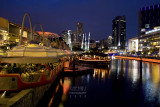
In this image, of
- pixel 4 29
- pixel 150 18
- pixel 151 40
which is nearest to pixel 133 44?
pixel 151 40

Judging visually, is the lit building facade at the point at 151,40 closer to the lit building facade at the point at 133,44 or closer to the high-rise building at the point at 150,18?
the lit building facade at the point at 133,44

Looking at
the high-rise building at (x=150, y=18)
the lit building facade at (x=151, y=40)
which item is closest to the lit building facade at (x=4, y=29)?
the lit building facade at (x=151, y=40)

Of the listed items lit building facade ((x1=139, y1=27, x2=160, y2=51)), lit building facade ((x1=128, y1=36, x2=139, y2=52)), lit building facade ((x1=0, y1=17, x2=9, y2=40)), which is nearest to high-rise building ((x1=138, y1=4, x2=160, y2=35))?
lit building facade ((x1=128, y1=36, x2=139, y2=52))

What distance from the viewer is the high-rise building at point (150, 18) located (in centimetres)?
17899

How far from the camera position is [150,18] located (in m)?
181

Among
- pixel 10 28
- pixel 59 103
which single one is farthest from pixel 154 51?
pixel 59 103

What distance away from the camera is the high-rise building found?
17899 centimetres

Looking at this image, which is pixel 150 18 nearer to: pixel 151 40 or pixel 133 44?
pixel 133 44

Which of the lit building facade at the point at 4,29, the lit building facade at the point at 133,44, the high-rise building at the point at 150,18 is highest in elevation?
the high-rise building at the point at 150,18

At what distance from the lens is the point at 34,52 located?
1027 centimetres

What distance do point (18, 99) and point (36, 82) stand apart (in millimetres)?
3453

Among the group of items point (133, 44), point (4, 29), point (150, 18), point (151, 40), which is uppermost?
point (150, 18)

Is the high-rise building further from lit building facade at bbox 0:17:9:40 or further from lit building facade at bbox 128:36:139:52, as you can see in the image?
lit building facade at bbox 0:17:9:40

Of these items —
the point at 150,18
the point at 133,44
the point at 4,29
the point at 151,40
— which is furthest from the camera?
the point at 150,18
